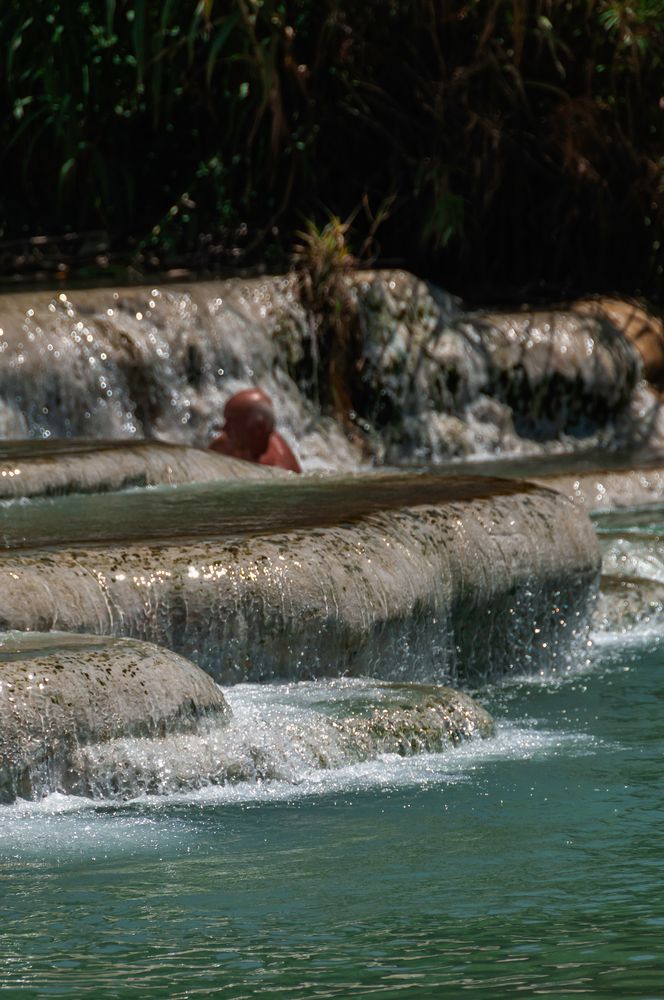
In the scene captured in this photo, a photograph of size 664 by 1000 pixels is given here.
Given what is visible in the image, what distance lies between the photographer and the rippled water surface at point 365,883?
3344 millimetres

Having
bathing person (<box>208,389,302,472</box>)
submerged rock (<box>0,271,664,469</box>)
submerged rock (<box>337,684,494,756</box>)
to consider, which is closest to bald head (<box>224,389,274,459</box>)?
bathing person (<box>208,389,302,472</box>)

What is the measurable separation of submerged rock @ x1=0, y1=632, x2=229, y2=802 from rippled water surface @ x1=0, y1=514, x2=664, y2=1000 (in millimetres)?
104

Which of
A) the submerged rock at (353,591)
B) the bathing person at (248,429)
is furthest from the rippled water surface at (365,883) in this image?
the bathing person at (248,429)

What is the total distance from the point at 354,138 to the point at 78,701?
10071 mm

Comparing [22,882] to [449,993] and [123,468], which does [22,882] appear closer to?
[449,993]

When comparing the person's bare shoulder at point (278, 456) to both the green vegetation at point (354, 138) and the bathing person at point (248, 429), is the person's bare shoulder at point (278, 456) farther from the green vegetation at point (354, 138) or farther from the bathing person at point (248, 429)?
the green vegetation at point (354, 138)

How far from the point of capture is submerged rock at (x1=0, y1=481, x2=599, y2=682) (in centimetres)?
563

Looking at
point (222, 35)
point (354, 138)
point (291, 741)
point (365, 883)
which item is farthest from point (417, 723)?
point (354, 138)

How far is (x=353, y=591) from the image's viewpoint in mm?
6051

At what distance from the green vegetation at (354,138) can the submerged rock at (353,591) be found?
6358 mm

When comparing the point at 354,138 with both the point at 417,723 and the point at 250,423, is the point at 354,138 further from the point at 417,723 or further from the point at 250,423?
the point at 417,723

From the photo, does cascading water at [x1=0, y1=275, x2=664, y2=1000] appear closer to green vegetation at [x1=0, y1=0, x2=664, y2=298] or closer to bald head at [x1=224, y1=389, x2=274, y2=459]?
bald head at [x1=224, y1=389, x2=274, y2=459]

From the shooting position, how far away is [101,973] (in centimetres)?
337

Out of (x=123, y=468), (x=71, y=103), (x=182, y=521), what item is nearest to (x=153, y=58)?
(x=71, y=103)
